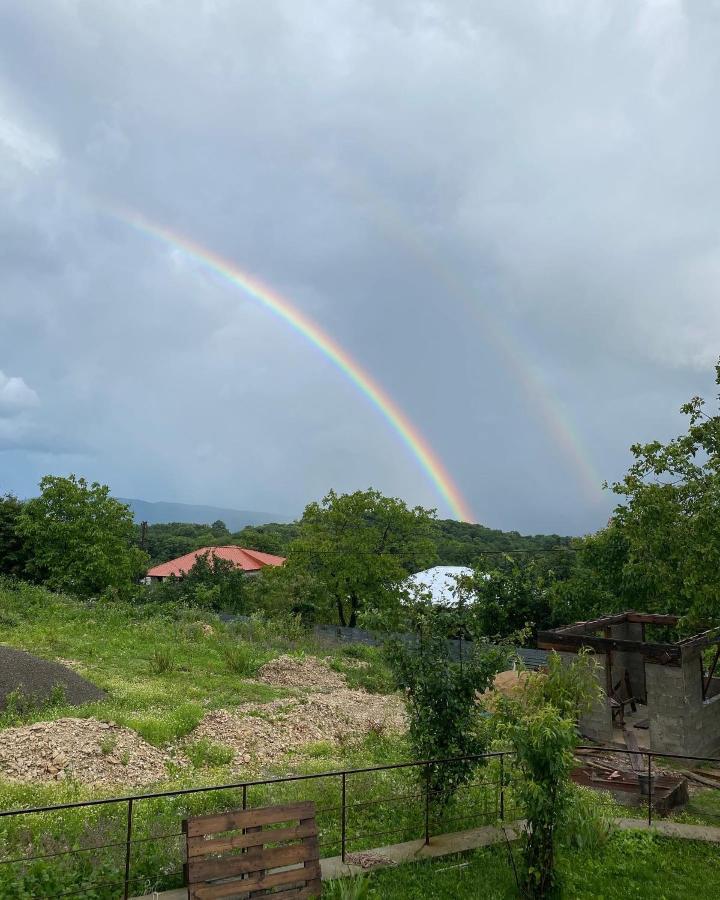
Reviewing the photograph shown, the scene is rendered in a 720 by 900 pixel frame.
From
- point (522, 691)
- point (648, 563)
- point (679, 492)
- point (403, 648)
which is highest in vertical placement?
point (679, 492)

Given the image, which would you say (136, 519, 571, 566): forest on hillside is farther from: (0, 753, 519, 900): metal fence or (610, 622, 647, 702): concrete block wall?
(0, 753, 519, 900): metal fence

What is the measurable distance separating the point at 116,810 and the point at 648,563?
53.2 ft

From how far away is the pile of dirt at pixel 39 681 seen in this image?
1762 cm

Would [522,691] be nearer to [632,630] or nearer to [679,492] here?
[679,492]

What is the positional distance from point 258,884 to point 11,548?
1808 inches

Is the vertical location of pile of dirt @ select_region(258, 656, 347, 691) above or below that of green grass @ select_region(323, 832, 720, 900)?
above

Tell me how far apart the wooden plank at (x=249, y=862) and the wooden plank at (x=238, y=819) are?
0.29 meters

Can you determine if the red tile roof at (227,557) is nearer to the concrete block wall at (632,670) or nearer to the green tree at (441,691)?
the concrete block wall at (632,670)

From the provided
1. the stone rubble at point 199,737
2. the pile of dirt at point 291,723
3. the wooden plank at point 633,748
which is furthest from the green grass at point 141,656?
the wooden plank at point 633,748

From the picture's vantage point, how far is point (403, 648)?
34.3 ft

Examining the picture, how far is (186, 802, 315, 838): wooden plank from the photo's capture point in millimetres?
7289

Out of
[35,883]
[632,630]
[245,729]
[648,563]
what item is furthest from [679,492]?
[35,883]

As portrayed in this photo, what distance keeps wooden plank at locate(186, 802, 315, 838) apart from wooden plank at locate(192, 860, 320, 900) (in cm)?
52

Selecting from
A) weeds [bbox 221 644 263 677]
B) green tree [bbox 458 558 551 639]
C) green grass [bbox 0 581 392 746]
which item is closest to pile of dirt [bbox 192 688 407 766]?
green grass [bbox 0 581 392 746]
